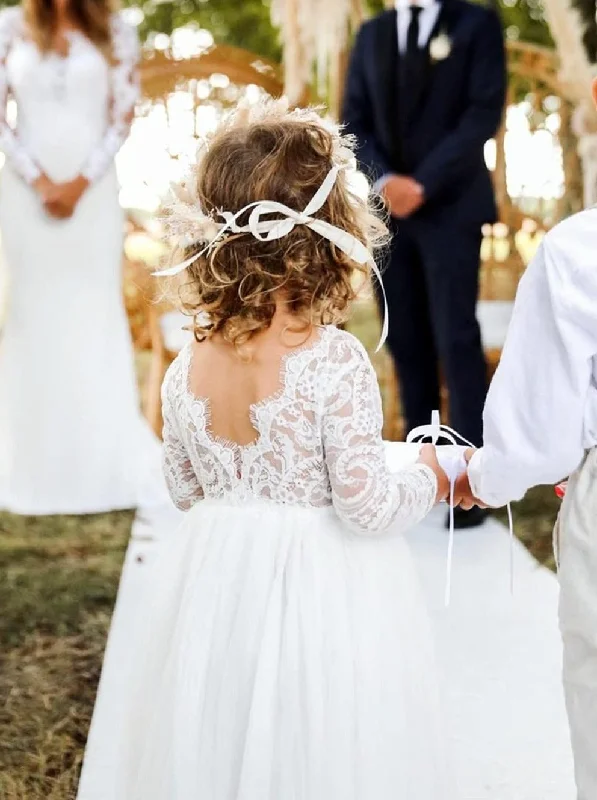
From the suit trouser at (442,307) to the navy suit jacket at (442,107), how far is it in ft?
0.25

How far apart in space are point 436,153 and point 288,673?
6.65 feet

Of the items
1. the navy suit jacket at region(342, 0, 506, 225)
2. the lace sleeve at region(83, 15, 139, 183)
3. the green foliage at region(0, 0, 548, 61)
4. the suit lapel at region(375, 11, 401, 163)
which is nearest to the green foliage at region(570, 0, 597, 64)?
the navy suit jacket at region(342, 0, 506, 225)

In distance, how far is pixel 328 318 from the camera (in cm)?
143

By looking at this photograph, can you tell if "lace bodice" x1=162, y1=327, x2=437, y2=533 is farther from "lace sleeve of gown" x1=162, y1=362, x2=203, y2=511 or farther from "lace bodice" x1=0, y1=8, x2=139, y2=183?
"lace bodice" x1=0, y1=8, x2=139, y2=183

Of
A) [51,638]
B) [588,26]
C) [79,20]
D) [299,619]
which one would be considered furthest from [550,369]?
[79,20]

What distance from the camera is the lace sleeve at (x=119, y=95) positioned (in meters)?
3.45

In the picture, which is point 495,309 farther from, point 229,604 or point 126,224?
point 229,604

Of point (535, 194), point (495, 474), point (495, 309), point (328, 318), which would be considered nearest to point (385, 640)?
point (495, 474)

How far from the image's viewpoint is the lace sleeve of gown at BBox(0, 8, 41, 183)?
3.43m

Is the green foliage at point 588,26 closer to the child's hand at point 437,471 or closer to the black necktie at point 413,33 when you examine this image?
the black necktie at point 413,33

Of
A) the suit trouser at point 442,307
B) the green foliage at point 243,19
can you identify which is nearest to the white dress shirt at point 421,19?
the suit trouser at point 442,307

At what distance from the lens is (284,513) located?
4.70ft

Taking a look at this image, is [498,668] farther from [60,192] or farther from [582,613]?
[60,192]

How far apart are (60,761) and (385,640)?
840mm
